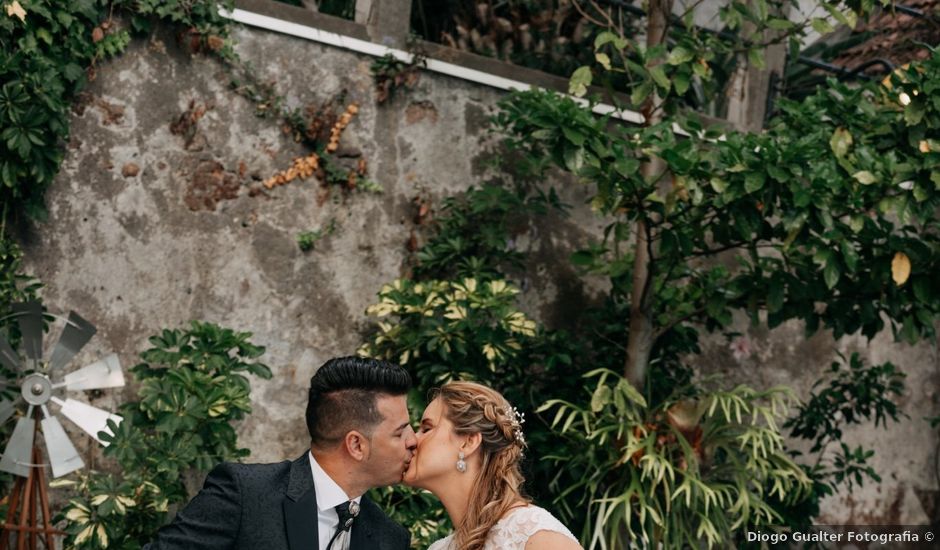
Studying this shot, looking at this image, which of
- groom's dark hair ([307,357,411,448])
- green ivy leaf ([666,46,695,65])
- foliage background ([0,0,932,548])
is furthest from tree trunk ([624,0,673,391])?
groom's dark hair ([307,357,411,448])

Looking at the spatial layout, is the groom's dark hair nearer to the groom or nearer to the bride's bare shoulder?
the groom

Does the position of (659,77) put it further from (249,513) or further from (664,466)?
(249,513)

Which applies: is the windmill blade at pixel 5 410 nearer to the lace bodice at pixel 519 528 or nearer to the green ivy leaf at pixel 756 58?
the lace bodice at pixel 519 528

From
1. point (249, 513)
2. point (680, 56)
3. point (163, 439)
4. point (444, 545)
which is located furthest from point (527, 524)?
point (680, 56)

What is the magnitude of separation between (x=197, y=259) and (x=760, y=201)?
111 inches

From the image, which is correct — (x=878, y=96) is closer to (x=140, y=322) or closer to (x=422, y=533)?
(x=422, y=533)

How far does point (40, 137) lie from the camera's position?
18.3 ft

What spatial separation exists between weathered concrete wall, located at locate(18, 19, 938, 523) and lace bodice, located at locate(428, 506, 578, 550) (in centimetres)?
265

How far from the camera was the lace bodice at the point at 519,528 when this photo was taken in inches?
145

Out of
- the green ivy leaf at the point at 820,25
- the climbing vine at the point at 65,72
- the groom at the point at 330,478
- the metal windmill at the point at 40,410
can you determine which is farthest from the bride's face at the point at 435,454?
the green ivy leaf at the point at 820,25

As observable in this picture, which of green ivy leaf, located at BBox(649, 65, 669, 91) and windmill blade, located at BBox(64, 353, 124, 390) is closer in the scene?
windmill blade, located at BBox(64, 353, 124, 390)

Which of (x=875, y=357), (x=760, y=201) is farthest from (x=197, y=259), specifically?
(x=875, y=357)

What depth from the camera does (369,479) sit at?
3549 millimetres

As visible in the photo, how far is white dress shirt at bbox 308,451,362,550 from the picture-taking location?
3.51m
